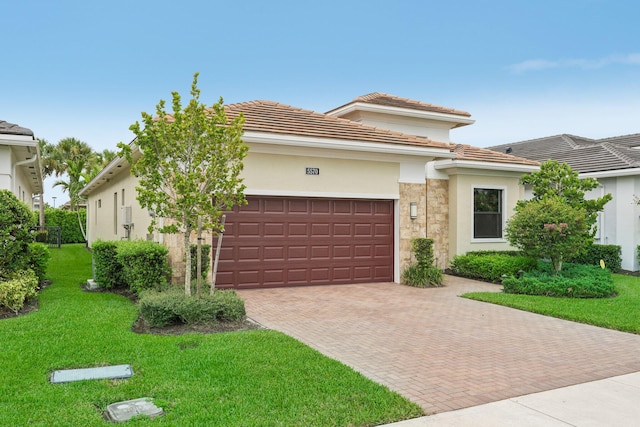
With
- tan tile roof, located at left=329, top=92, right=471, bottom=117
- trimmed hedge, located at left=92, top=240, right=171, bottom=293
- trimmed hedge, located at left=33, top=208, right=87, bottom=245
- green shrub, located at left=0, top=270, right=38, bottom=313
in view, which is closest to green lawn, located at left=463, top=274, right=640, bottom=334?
trimmed hedge, located at left=92, top=240, right=171, bottom=293

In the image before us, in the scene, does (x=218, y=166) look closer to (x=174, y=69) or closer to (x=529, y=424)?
(x=529, y=424)

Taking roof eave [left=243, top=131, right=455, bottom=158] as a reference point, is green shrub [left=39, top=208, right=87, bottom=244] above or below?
below

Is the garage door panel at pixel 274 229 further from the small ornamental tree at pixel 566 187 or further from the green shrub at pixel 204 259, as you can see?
the small ornamental tree at pixel 566 187

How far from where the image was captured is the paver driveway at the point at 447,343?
5.19 metres

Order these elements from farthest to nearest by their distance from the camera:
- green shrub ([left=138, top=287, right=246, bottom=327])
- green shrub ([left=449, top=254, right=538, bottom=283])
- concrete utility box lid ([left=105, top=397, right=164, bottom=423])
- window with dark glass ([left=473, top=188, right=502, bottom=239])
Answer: window with dark glass ([left=473, top=188, right=502, bottom=239])
green shrub ([left=449, top=254, right=538, bottom=283])
green shrub ([left=138, top=287, right=246, bottom=327])
concrete utility box lid ([left=105, top=397, right=164, bottom=423])

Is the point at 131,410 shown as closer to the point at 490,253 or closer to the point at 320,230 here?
the point at 320,230

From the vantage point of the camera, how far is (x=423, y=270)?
1273cm

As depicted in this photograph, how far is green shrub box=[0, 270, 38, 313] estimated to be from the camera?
8.01m

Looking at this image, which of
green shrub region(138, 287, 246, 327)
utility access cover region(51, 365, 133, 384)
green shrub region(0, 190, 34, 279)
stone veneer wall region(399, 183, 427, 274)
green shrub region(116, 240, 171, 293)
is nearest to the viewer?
utility access cover region(51, 365, 133, 384)

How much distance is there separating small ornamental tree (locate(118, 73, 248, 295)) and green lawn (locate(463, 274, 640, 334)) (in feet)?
20.3

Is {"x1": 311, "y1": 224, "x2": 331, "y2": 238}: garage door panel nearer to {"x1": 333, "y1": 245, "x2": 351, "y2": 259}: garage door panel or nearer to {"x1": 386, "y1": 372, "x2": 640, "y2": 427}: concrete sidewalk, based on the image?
{"x1": 333, "y1": 245, "x2": 351, "y2": 259}: garage door panel

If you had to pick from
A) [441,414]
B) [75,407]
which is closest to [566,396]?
[441,414]

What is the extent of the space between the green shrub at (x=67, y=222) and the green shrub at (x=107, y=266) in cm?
2336

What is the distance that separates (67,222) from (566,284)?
31.1 m
